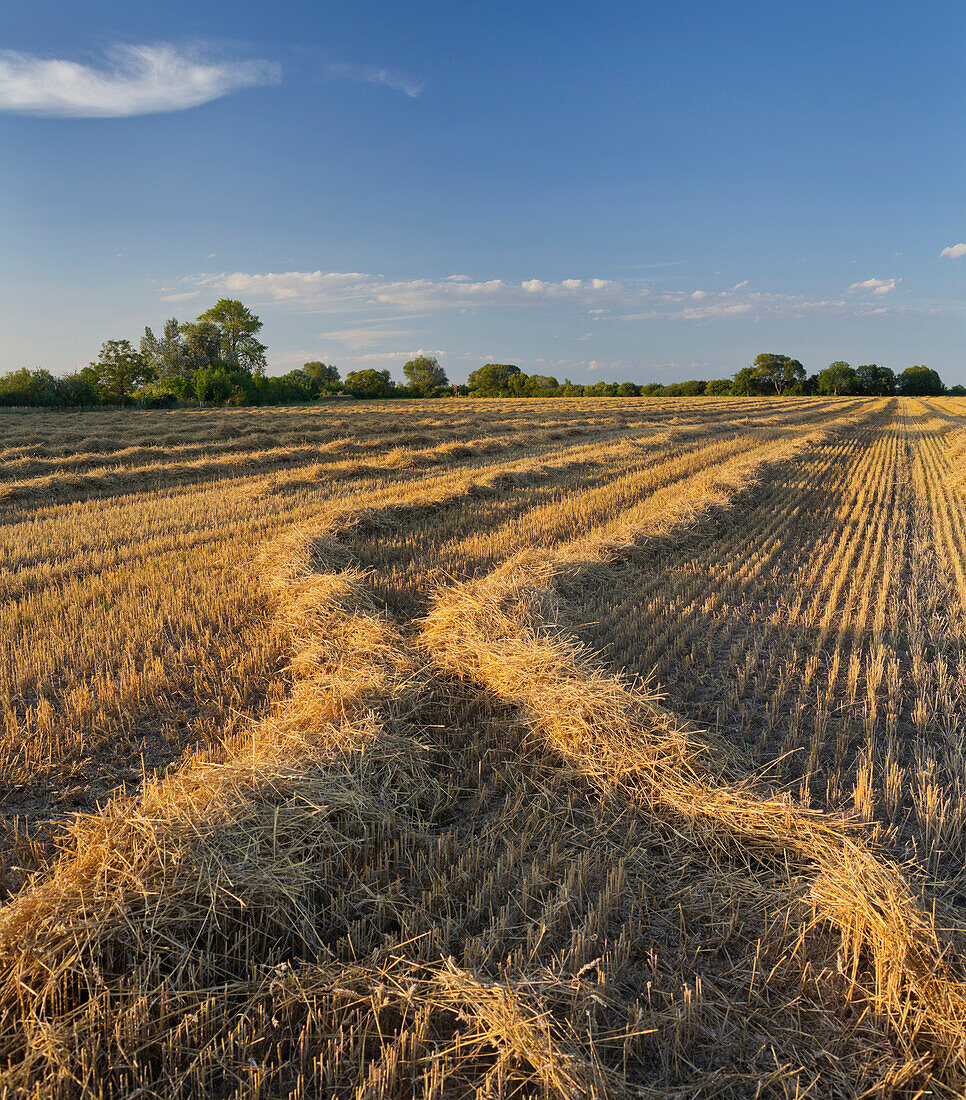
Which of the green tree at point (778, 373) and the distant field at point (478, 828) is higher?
the green tree at point (778, 373)

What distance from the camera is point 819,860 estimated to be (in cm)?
295

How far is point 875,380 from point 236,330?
101382 mm

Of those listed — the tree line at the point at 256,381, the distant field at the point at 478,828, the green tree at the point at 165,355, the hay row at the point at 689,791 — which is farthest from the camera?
the green tree at the point at 165,355

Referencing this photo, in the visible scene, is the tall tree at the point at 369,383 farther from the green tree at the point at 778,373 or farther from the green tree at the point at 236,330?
the green tree at the point at 778,373

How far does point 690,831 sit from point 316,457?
17.4m

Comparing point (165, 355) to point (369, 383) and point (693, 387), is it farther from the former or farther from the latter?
point (693, 387)

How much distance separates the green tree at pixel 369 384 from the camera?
82500 millimetres

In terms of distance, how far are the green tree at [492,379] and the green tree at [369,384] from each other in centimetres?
1997

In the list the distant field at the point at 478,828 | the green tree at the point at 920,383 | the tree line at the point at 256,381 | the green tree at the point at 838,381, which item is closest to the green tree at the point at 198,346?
the tree line at the point at 256,381

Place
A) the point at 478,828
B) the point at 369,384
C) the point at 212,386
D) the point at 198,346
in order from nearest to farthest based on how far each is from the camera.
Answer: the point at 478,828 → the point at 212,386 → the point at 198,346 → the point at 369,384

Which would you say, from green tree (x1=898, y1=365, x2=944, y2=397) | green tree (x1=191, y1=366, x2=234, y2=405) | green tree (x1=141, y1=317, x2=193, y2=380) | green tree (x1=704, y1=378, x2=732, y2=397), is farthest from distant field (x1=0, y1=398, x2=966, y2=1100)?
green tree (x1=898, y1=365, x2=944, y2=397)

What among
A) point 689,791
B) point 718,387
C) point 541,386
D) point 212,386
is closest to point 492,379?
point 541,386

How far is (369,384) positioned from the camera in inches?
3334

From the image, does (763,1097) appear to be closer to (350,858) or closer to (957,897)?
(957,897)
